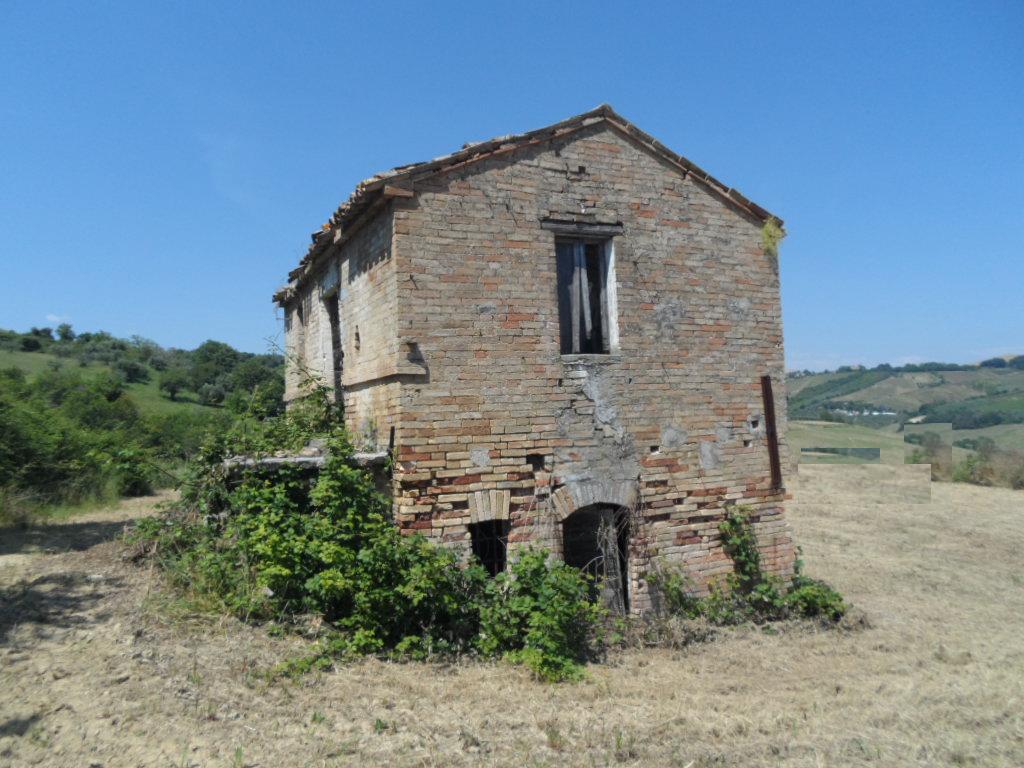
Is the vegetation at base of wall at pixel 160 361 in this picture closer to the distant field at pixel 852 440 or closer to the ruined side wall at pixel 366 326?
the ruined side wall at pixel 366 326

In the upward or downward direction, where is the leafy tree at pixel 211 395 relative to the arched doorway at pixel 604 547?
upward

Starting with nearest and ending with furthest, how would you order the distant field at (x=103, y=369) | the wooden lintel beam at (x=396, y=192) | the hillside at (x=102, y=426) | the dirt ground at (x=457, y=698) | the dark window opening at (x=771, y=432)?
the dirt ground at (x=457, y=698), the wooden lintel beam at (x=396, y=192), the dark window opening at (x=771, y=432), the hillside at (x=102, y=426), the distant field at (x=103, y=369)

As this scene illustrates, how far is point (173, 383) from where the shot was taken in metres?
34.5

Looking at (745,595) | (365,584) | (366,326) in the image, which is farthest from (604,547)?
(366,326)

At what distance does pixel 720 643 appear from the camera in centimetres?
769

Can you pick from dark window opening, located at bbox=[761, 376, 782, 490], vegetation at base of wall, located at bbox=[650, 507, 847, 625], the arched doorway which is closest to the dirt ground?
vegetation at base of wall, located at bbox=[650, 507, 847, 625]

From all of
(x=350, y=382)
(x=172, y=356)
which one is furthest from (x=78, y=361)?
(x=350, y=382)

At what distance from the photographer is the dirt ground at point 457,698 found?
14.7 ft

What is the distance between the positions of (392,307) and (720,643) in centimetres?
550

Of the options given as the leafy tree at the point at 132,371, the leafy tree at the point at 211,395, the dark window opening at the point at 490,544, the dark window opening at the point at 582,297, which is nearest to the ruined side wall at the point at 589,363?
the dark window opening at the point at 582,297

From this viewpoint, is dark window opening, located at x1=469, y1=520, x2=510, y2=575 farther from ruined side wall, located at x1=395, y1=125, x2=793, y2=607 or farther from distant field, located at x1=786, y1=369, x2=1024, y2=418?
distant field, located at x1=786, y1=369, x2=1024, y2=418

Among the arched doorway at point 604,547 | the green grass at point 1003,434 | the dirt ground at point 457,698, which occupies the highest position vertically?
the green grass at point 1003,434

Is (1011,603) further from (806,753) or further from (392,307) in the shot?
(392,307)

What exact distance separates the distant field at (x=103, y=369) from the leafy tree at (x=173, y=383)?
0.33m
